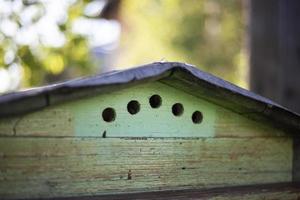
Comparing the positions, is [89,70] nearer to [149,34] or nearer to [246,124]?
[246,124]

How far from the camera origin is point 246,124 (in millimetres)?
1335

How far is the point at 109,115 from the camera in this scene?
3.88 ft

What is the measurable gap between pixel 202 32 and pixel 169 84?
444cm

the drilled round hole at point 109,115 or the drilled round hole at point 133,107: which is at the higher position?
the drilled round hole at point 133,107

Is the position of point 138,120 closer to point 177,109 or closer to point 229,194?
point 177,109

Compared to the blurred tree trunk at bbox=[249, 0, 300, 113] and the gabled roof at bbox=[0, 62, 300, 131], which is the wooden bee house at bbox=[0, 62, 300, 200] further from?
the blurred tree trunk at bbox=[249, 0, 300, 113]

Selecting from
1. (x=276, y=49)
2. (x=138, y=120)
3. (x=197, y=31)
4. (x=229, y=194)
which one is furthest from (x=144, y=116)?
(x=197, y=31)

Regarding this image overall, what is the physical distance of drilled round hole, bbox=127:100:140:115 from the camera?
1201mm

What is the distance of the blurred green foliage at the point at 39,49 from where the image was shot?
8.03 feet

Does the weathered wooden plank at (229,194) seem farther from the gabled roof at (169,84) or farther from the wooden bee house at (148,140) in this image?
the gabled roof at (169,84)

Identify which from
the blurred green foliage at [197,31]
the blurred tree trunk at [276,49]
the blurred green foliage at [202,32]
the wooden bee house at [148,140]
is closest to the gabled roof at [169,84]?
the wooden bee house at [148,140]

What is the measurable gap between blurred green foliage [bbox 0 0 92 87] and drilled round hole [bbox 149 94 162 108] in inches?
52.9

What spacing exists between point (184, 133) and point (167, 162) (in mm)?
78

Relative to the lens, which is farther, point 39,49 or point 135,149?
point 39,49
